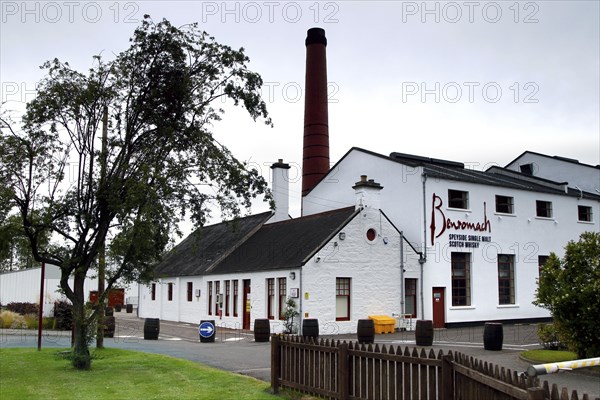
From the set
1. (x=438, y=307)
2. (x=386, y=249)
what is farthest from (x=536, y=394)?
(x=438, y=307)

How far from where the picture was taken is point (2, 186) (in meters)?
15.5

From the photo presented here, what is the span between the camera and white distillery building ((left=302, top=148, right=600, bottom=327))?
106 ft

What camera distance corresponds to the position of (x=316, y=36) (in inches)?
1752

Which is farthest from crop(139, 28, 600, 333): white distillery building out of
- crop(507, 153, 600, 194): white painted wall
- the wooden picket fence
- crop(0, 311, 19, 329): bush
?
the wooden picket fence

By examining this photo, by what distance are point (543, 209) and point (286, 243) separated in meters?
16.5

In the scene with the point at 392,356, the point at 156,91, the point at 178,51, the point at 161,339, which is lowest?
the point at 161,339

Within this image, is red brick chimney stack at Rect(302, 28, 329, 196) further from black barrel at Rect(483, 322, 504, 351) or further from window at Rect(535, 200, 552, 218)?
black barrel at Rect(483, 322, 504, 351)

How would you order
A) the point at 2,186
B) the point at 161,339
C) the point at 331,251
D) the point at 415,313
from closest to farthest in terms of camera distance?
the point at 2,186, the point at 161,339, the point at 331,251, the point at 415,313

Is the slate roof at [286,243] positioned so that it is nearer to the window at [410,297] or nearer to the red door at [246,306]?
the red door at [246,306]

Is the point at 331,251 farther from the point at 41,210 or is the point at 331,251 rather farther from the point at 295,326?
the point at 41,210

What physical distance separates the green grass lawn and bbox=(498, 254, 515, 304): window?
22.7 m

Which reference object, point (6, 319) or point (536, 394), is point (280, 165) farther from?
point (536, 394)

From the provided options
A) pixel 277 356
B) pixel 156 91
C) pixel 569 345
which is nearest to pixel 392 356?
pixel 277 356

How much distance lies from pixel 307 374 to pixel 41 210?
344 inches
